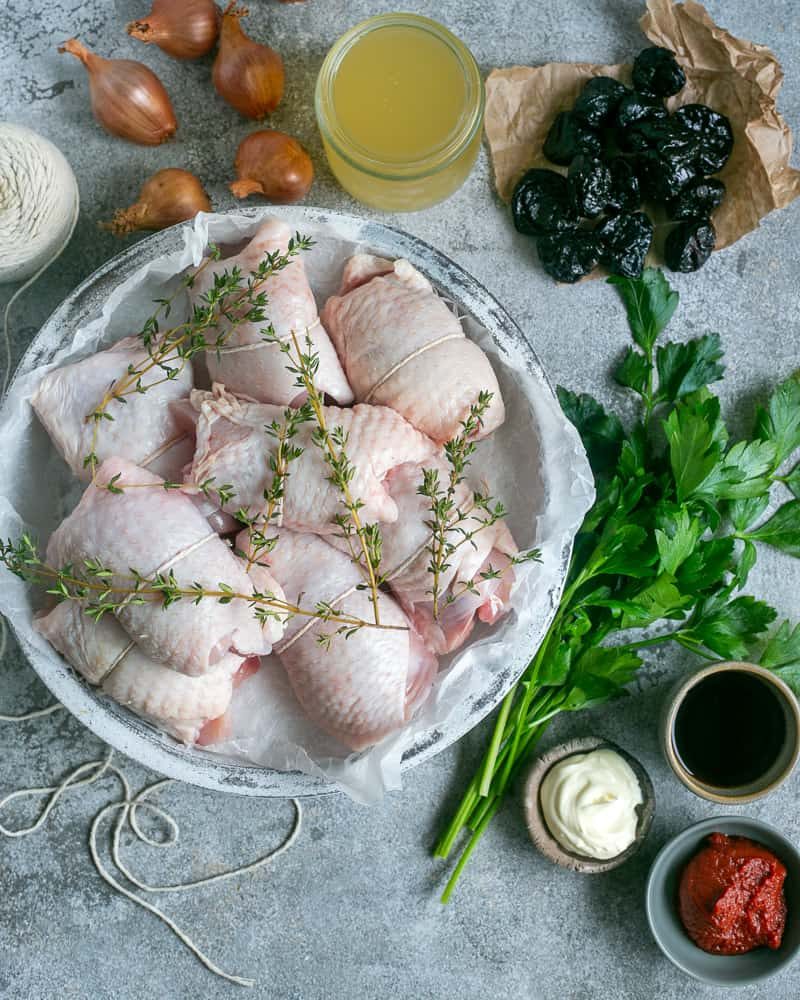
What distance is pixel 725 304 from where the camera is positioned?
1719mm

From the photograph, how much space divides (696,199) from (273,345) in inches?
32.6

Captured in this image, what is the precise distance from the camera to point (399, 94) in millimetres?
1578

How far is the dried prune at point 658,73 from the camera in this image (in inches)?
→ 63.8

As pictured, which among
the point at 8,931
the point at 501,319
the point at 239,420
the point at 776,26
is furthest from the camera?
the point at 776,26

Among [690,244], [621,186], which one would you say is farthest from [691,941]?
[621,186]

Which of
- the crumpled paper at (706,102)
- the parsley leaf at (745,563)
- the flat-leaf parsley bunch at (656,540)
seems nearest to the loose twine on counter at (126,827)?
the flat-leaf parsley bunch at (656,540)

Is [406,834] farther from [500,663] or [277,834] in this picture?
[500,663]

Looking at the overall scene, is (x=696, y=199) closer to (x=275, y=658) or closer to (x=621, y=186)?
(x=621, y=186)

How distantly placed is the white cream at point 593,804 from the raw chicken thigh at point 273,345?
0.72m

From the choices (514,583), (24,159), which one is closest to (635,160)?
(514,583)

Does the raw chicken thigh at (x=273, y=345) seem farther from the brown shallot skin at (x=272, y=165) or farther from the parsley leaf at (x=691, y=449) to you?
the parsley leaf at (x=691, y=449)

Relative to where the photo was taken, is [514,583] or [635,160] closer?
[514,583]

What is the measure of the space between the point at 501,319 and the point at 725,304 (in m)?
0.53

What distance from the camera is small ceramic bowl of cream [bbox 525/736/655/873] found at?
5.00ft
